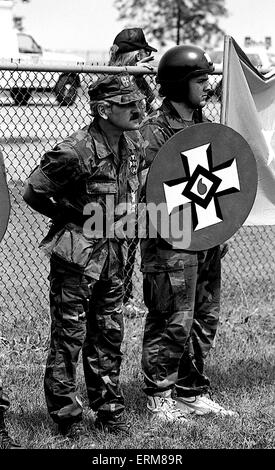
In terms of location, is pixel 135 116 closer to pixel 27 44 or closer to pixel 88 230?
pixel 88 230

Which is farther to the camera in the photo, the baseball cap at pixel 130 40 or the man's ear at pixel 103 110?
the baseball cap at pixel 130 40

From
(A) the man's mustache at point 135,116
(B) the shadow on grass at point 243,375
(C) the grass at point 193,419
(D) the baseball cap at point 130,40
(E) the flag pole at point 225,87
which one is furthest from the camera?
(D) the baseball cap at point 130,40

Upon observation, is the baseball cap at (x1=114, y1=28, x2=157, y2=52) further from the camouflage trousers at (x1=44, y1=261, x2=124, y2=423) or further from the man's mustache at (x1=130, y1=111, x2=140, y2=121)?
the camouflage trousers at (x1=44, y1=261, x2=124, y2=423)

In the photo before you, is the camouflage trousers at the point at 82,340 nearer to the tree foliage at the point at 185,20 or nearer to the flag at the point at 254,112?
the flag at the point at 254,112

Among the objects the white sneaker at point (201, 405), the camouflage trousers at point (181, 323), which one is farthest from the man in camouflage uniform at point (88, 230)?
the white sneaker at point (201, 405)

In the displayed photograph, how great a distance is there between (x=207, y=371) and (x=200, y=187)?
1399mm

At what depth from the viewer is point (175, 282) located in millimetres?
4211

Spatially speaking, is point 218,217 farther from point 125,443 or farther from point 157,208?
point 125,443

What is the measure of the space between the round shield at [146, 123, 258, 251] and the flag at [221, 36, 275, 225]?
108 cm

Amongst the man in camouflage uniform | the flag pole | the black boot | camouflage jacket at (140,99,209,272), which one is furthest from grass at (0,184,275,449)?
the flag pole

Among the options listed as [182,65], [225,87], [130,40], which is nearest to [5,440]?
[182,65]

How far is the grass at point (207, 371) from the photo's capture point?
4.15m

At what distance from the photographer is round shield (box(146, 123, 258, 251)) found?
4133 millimetres

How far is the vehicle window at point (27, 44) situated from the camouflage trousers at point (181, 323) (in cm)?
2204
